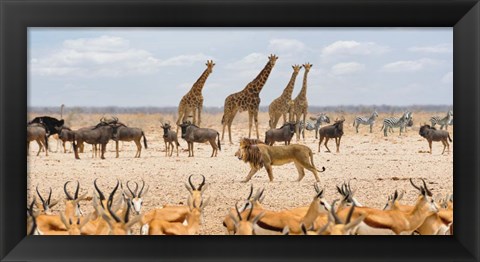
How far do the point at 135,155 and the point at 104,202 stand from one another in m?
0.72

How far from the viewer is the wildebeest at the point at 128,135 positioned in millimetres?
5059

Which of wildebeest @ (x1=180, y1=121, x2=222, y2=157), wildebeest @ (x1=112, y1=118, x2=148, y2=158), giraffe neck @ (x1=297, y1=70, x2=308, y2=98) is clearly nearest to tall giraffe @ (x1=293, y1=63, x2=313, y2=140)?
giraffe neck @ (x1=297, y1=70, x2=308, y2=98)

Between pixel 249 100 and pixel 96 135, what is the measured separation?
4.06 ft

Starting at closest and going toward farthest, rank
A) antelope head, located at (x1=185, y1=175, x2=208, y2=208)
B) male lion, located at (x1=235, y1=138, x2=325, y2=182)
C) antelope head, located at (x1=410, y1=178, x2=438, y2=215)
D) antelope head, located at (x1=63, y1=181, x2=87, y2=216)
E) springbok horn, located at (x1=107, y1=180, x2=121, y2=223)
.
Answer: springbok horn, located at (x1=107, y1=180, x2=121, y2=223)
antelope head, located at (x1=410, y1=178, x2=438, y2=215)
antelope head, located at (x1=63, y1=181, x2=87, y2=216)
antelope head, located at (x1=185, y1=175, x2=208, y2=208)
male lion, located at (x1=235, y1=138, x2=325, y2=182)

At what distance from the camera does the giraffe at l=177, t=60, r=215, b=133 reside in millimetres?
4785

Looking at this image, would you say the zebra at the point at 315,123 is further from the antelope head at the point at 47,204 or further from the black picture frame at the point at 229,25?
the antelope head at the point at 47,204

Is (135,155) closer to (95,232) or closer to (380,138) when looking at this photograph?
(95,232)

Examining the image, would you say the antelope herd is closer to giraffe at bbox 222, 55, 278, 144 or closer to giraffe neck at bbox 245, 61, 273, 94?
giraffe at bbox 222, 55, 278, 144

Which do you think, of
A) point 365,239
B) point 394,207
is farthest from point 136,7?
point 394,207

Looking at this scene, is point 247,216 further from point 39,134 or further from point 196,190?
point 39,134

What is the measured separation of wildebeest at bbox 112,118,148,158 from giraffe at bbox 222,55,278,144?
2.19 ft

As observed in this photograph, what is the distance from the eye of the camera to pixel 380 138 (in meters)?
5.41

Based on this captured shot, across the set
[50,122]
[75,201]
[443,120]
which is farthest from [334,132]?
[50,122]

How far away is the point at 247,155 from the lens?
16.8 feet
